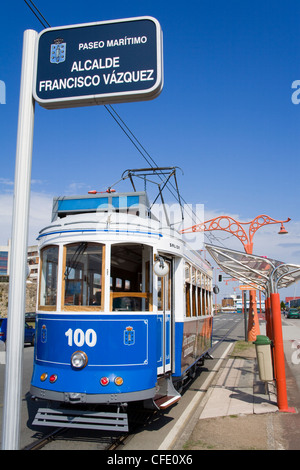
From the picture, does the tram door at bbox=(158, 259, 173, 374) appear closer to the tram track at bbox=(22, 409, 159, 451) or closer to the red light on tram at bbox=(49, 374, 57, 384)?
the tram track at bbox=(22, 409, 159, 451)

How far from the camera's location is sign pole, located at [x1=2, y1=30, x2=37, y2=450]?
3.31m

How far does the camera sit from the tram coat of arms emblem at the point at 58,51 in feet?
13.2

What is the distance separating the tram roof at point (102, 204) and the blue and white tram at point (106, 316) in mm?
23

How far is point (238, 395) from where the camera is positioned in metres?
8.75

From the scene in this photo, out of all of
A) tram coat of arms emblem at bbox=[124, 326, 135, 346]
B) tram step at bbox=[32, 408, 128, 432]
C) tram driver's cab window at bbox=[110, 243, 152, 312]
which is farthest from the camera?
tram driver's cab window at bbox=[110, 243, 152, 312]

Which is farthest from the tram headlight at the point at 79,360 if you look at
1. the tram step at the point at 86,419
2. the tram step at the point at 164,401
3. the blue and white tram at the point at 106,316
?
the tram step at the point at 164,401

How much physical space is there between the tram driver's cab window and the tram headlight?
78 cm

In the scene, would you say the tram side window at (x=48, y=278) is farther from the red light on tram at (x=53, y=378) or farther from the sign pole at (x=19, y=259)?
the sign pole at (x=19, y=259)

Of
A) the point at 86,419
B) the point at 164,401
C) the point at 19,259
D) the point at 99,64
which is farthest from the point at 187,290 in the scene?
the point at 99,64

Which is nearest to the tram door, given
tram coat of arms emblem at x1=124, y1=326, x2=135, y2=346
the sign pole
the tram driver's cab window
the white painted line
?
the tram driver's cab window

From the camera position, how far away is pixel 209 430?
6.23m

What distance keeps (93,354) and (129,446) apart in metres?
1.33
